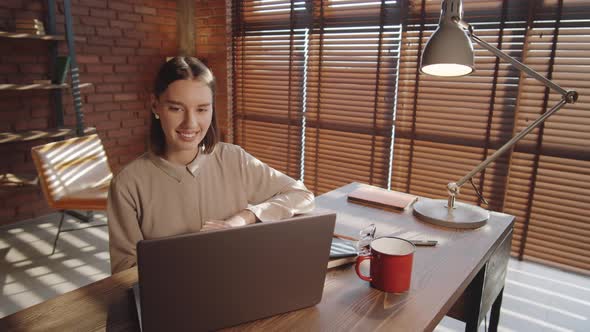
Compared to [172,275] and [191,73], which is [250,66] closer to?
[191,73]

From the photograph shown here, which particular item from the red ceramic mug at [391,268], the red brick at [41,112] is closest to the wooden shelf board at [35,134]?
the red brick at [41,112]

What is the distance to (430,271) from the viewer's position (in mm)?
1152

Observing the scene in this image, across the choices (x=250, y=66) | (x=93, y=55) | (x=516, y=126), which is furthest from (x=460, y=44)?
(x=93, y=55)

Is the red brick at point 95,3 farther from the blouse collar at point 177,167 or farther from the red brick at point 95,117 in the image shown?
the blouse collar at point 177,167

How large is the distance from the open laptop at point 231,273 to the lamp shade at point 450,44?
78 centimetres

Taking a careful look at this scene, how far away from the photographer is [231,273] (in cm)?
78

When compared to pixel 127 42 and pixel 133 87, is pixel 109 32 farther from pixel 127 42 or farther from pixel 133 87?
pixel 133 87

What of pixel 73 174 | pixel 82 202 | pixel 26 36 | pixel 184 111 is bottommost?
pixel 82 202

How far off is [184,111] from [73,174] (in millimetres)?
2233

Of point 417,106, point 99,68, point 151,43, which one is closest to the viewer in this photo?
point 417,106

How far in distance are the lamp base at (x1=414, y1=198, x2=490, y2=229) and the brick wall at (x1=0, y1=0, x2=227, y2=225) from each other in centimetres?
287

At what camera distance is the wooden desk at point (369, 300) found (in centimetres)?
88

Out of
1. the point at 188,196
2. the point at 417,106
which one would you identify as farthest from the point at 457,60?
the point at 417,106

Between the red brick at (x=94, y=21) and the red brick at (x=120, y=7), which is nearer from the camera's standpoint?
the red brick at (x=94, y=21)
